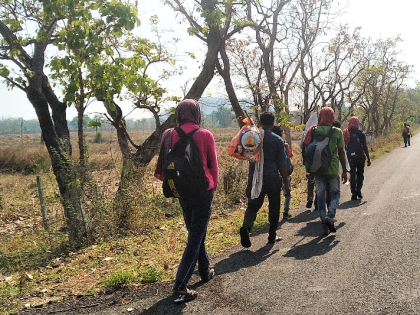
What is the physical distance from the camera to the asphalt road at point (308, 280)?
332cm

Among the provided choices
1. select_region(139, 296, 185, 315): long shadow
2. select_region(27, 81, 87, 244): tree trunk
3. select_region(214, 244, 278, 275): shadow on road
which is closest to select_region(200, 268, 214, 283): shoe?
select_region(214, 244, 278, 275): shadow on road

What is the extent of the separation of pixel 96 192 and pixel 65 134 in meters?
1.47

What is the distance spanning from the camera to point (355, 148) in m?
8.14

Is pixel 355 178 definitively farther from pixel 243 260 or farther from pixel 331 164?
pixel 243 260

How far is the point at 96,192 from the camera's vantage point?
6145mm

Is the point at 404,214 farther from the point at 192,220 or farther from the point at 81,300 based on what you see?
the point at 81,300

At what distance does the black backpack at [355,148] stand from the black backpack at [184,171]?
5.65m

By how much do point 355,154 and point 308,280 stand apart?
16.5ft

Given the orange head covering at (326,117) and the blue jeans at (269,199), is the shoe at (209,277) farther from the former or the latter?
the orange head covering at (326,117)

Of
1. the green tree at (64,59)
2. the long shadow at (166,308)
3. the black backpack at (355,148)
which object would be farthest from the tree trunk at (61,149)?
the black backpack at (355,148)

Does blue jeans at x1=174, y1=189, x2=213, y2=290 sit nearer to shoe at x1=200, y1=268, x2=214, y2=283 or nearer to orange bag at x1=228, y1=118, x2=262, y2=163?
shoe at x1=200, y1=268, x2=214, y2=283

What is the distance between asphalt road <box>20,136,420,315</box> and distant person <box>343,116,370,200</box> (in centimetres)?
215

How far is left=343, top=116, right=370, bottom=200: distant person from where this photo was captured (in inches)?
320

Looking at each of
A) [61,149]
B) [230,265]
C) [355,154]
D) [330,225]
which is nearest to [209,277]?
[230,265]
